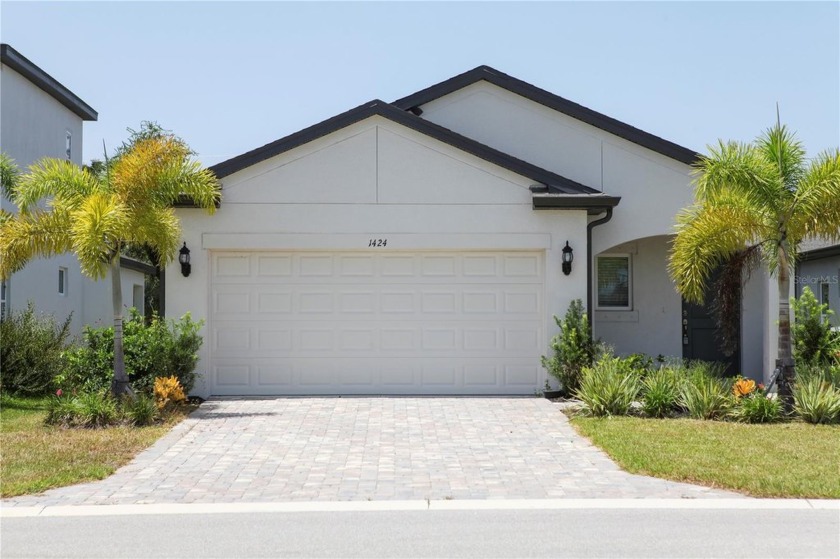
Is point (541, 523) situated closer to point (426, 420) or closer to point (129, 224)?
point (426, 420)

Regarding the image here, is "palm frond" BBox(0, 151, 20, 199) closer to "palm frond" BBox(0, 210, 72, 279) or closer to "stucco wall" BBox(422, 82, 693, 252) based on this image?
"palm frond" BBox(0, 210, 72, 279)

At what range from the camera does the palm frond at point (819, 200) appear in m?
12.5

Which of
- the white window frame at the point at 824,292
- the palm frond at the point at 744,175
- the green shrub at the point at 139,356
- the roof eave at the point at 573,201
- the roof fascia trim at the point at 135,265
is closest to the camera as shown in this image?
the palm frond at the point at 744,175

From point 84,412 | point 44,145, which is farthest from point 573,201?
point 44,145

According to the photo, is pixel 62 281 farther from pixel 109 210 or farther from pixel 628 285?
pixel 628 285

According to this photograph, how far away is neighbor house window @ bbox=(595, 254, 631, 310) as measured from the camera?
1794 centimetres

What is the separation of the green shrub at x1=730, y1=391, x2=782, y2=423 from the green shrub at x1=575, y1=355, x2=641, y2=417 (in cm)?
141

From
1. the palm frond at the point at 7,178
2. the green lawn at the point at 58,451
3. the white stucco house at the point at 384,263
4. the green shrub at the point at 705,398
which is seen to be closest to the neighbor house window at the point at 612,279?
the white stucco house at the point at 384,263

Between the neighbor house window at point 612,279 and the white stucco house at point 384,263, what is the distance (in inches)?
74.0

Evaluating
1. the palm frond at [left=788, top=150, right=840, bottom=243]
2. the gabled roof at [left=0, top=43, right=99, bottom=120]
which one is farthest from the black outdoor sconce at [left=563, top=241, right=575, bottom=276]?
the gabled roof at [left=0, top=43, right=99, bottom=120]

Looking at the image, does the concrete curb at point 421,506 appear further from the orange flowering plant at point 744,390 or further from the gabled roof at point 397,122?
the gabled roof at point 397,122

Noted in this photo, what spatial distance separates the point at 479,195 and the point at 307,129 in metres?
2.95

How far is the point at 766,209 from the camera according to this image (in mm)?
13078

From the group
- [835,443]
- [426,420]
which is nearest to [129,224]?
[426,420]
